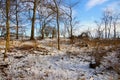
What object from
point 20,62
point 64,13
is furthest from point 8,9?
point 64,13

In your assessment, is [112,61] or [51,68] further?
[112,61]

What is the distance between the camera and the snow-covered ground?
572 inches

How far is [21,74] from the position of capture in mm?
15055

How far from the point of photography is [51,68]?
52.6ft

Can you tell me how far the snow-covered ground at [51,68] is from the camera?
14.5 meters

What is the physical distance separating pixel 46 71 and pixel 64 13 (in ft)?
51.3

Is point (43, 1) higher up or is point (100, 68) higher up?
point (43, 1)

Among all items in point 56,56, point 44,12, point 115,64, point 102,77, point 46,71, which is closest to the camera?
point 102,77

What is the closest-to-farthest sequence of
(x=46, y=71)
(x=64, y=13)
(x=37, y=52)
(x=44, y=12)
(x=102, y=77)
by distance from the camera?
(x=102, y=77) → (x=46, y=71) → (x=37, y=52) → (x=64, y=13) → (x=44, y=12)

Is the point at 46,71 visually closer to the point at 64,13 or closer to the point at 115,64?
the point at 115,64

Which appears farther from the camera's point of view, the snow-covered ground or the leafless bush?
the leafless bush

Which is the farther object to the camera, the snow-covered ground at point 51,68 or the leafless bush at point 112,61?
the leafless bush at point 112,61

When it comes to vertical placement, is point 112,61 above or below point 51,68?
above

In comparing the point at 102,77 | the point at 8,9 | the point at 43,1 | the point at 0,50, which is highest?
the point at 43,1
